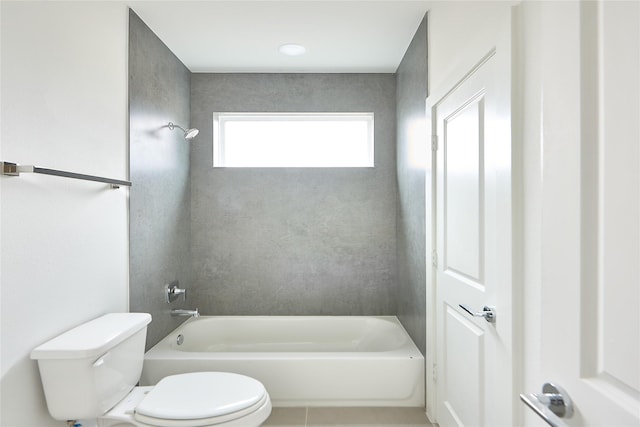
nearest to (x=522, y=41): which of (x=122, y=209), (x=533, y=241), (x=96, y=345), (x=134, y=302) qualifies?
(x=533, y=241)

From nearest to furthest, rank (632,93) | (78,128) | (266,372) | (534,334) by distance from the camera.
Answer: (632,93) < (534,334) < (78,128) < (266,372)

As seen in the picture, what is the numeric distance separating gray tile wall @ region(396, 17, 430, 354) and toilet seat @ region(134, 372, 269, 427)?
3.65 ft

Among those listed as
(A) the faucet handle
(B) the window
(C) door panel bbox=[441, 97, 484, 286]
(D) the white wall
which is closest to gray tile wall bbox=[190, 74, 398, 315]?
(B) the window

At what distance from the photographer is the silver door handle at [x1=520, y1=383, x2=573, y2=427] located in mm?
648

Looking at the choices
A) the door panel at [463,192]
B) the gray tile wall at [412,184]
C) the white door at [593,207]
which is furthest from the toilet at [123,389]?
the white door at [593,207]

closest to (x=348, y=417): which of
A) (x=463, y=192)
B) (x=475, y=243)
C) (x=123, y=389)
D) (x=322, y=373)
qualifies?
(x=322, y=373)

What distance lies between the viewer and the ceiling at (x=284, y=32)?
2135 millimetres

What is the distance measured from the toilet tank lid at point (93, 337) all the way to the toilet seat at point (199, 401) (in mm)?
289

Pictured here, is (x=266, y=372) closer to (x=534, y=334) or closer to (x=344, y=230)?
(x=344, y=230)

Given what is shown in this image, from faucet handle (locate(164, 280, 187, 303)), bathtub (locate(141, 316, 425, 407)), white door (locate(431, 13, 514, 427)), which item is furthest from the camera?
faucet handle (locate(164, 280, 187, 303))

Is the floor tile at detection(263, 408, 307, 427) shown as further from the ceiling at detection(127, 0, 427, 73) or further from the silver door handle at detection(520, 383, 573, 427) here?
the ceiling at detection(127, 0, 427, 73)

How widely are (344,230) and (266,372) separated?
129cm

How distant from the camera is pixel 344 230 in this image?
3.11 metres

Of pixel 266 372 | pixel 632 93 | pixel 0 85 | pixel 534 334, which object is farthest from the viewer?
pixel 266 372
